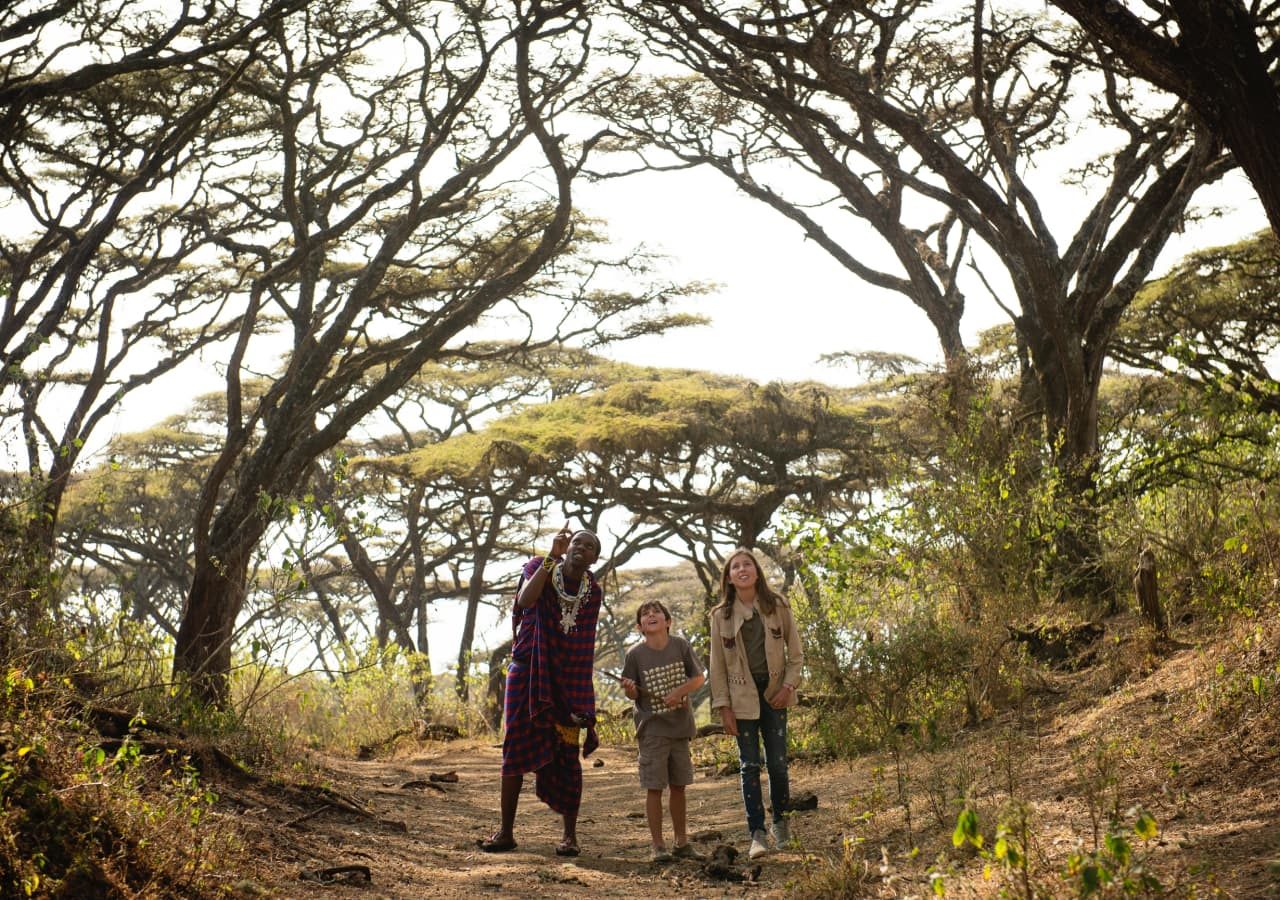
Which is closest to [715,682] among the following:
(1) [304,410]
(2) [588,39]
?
(1) [304,410]

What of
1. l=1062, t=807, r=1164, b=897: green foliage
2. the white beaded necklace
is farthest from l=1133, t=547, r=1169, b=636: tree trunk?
l=1062, t=807, r=1164, b=897: green foliage

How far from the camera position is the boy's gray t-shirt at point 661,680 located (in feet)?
21.3

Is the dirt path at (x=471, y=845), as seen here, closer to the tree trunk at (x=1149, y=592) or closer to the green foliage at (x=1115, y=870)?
the green foliage at (x=1115, y=870)

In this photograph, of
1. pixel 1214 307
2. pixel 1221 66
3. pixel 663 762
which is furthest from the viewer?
pixel 1214 307

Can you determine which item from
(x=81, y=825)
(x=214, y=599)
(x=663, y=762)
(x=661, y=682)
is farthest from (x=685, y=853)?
(x=214, y=599)

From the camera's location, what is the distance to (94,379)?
1366cm

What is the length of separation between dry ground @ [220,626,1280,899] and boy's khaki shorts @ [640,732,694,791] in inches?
16.4

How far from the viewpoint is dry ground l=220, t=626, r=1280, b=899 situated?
456 centimetres

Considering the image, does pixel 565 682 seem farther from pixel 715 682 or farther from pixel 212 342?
pixel 212 342

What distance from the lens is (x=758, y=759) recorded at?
20.7 feet

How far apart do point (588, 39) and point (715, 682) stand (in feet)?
24.2

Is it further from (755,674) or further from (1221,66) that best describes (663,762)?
(1221,66)

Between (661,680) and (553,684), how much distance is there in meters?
0.66

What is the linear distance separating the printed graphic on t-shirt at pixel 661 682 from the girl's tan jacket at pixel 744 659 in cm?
20
